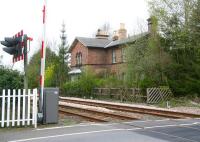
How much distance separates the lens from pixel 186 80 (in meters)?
30.5

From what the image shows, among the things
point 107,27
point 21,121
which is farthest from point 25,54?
point 107,27

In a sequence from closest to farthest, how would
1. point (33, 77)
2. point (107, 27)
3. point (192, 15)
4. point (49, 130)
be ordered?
point (49, 130)
point (192, 15)
point (33, 77)
point (107, 27)

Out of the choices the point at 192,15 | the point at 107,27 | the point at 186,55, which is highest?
the point at 107,27

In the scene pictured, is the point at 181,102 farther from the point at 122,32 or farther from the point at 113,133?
the point at 122,32

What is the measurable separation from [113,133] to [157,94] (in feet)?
65.1

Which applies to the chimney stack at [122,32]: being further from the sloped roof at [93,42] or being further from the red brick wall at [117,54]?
the red brick wall at [117,54]

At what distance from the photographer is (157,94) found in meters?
30.4

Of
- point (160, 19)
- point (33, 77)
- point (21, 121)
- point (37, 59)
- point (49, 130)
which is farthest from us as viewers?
point (37, 59)

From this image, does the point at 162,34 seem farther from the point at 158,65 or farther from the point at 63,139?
the point at 63,139

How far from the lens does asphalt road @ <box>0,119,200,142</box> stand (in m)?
10.0

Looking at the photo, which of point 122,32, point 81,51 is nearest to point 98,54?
point 81,51

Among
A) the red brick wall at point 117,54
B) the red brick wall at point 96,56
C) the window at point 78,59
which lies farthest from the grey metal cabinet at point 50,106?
the window at point 78,59

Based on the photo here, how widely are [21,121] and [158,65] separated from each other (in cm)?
2016

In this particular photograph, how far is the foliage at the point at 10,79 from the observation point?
579 inches
